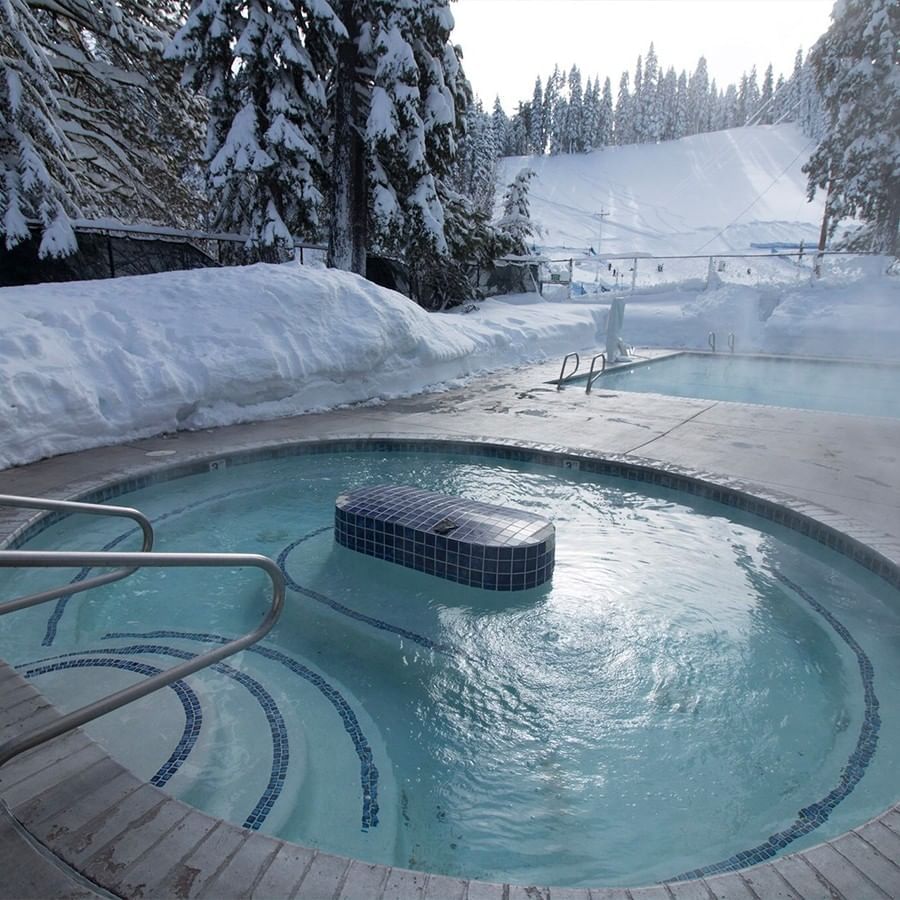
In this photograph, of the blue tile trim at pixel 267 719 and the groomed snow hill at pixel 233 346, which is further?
the groomed snow hill at pixel 233 346

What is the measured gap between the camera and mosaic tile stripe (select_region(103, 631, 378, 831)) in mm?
2869

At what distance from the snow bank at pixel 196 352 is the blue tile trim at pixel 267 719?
3.52 m

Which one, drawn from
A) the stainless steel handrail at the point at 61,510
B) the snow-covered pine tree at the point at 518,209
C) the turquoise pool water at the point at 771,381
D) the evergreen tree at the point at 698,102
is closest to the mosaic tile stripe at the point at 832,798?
the stainless steel handrail at the point at 61,510

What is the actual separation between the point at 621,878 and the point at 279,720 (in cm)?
179

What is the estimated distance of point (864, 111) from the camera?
69.6 ft

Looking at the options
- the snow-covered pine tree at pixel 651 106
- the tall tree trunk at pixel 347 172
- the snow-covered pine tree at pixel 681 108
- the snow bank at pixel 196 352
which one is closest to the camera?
the snow bank at pixel 196 352

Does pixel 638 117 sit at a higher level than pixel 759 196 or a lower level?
higher

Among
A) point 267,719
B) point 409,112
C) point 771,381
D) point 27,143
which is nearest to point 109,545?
point 267,719

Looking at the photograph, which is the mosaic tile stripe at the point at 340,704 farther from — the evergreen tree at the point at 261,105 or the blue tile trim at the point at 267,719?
the evergreen tree at the point at 261,105

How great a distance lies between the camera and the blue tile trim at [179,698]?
9.58 ft

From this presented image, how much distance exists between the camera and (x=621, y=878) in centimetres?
253

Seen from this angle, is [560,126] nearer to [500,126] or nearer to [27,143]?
[500,126]

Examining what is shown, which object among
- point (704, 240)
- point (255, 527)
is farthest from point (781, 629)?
point (704, 240)

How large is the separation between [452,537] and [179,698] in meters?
2.10
